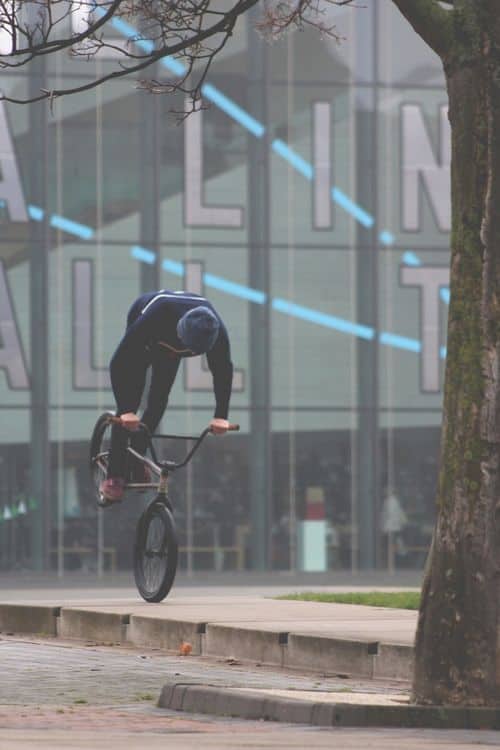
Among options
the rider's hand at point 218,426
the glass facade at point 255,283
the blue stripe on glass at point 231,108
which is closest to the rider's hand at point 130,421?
the rider's hand at point 218,426

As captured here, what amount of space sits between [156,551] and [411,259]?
22.9 m

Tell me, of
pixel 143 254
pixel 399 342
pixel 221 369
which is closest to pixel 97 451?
pixel 221 369

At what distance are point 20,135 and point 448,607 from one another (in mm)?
26617

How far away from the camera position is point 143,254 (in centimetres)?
3494

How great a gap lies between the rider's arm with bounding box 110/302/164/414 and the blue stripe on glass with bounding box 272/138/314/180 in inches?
896

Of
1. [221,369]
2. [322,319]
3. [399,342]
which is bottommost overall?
[221,369]

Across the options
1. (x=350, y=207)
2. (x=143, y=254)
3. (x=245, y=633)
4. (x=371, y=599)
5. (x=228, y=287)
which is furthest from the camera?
(x=350, y=207)

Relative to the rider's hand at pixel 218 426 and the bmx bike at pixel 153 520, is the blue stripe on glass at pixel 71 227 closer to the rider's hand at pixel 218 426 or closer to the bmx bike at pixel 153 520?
the bmx bike at pixel 153 520

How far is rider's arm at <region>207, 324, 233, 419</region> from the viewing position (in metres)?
12.8

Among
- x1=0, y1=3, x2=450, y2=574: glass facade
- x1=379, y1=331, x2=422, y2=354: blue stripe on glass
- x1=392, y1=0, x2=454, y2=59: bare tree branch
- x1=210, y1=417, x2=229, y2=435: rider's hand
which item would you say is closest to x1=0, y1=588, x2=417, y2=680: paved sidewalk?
x1=210, y1=417, x2=229, y2=435: rider's hand

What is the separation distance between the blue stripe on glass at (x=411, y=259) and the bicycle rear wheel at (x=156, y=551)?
2242 centimetres

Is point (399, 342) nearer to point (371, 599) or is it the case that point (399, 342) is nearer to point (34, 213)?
point (34, 213)

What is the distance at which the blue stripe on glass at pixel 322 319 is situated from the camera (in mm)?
35375

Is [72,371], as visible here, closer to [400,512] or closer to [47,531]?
[47,531]
